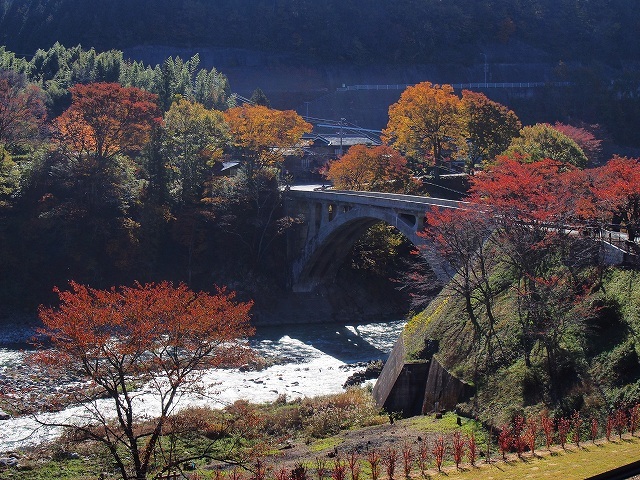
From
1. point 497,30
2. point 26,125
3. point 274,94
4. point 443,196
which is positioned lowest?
point 443,196

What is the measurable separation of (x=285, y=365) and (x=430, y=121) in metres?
18.4

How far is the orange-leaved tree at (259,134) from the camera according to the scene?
154 ft

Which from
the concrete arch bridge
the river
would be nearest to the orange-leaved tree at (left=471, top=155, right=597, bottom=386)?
the concrete arch bridge

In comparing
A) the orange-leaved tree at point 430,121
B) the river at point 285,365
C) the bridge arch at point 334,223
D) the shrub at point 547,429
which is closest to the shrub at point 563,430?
the shrub at point 547,429

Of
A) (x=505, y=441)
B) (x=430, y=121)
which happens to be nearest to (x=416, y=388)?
(x=505, y=441)

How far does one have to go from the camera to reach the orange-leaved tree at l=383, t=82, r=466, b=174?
45.0 metres

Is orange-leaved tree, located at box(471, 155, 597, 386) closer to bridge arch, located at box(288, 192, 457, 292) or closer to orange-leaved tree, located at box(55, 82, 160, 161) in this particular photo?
bridge arch, located at box(288, 192, 457, 292)

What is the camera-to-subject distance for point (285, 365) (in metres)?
32.8

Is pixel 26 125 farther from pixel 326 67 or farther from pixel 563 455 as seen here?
pixel 326 67

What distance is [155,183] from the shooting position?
45500 mm

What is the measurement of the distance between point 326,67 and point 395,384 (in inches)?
2852

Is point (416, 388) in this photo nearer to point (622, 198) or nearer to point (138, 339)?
point (622, 198)

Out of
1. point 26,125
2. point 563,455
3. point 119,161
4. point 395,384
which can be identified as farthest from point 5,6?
point 563,455

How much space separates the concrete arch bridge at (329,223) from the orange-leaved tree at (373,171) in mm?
2990
